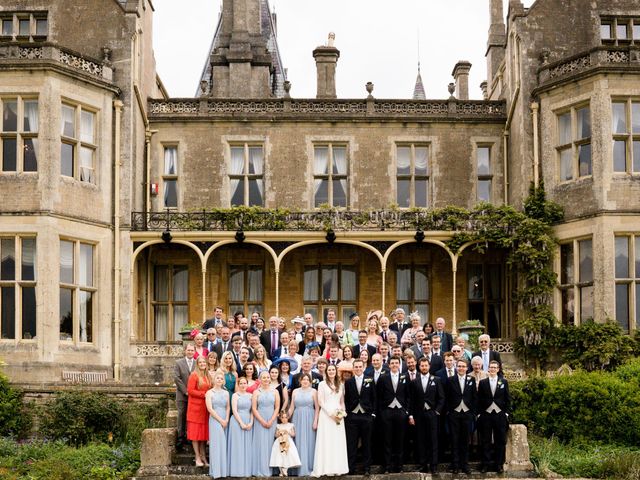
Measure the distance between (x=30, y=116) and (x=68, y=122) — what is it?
93 cm

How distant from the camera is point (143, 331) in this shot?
27.5m

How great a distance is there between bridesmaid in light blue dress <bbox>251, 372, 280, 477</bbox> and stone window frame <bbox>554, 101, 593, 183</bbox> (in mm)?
11894

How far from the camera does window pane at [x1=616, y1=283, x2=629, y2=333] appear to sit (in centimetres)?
2419

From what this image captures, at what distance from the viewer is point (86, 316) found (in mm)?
24922

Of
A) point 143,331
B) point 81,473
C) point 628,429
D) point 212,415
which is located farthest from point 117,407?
point 628,429

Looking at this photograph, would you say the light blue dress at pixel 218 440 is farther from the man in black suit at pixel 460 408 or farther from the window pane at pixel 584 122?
the window pane at pixel 584 122

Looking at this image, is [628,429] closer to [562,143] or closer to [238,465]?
[238,465]

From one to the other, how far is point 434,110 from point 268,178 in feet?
15.7

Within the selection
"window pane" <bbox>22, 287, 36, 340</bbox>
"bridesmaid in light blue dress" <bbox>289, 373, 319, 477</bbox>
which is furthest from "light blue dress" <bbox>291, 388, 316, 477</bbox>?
"window pane" <bbox>22, 287, 36, 340</bbox>

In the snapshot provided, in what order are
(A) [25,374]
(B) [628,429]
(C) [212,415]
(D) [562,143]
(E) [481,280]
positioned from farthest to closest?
(E) [481,280] < (D) [562,143] < (A) [25,374] < (B) [628,429] < (C) [212,415]

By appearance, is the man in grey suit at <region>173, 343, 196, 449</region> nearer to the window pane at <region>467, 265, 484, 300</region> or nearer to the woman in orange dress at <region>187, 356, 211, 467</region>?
the woman in orange dress at <region>187, 356, 211, 467</region>

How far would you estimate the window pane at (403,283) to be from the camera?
28047 mm

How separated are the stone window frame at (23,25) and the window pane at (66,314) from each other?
6.88 m

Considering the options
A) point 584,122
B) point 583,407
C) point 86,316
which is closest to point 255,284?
point 86,316
